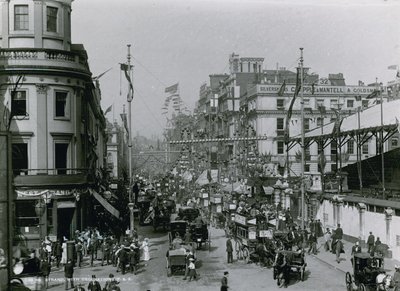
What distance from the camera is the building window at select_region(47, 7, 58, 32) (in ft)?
107

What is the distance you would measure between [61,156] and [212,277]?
45.2 ft

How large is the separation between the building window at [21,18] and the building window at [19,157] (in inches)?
286

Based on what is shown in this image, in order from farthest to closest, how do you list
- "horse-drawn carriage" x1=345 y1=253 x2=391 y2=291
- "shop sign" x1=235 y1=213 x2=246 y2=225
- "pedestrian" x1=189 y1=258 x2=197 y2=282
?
"shop sign" x1=235 y1=213 x2=246 y2=225
"pedestrian" x1=189 y1=258 x2=197 y2=282
"horse-drawn carriage" x1=345 y1=253 x2=391 y2=291

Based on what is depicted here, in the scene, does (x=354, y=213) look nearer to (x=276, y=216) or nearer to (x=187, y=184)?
(x=276, y=216)

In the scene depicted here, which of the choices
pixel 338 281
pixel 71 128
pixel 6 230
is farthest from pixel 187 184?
pixel 6 230

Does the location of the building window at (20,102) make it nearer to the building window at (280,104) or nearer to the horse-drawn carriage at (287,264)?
the horse-drawn carriage at (287,264)

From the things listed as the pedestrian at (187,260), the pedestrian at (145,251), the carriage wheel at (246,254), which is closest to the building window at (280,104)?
the carriage wheel at (246,254)

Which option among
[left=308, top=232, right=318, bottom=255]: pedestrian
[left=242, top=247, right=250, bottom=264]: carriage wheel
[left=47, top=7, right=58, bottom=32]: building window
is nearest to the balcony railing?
[left=47, top=7, right=58, bottom=32]: building window

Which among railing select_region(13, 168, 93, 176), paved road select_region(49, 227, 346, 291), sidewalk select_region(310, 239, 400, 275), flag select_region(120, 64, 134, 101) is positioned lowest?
paved road select_region(49, 227, 346, 291)

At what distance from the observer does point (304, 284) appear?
75.0ft

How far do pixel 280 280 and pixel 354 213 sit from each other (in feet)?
39.8

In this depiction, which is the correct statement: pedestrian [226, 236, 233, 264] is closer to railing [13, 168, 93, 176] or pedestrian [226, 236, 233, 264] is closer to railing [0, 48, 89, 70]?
railing [13, 168, 93, 176]

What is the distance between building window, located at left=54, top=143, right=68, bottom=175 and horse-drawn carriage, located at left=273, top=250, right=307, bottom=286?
15744 mm

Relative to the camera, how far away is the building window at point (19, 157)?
3084 cm
